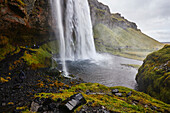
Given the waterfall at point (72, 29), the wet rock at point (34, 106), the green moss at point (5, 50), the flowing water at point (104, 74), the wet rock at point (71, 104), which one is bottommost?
the flowing water at point (104, 74)

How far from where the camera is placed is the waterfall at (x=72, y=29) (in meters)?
29.1

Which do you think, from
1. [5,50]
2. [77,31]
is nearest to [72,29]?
[77,31]

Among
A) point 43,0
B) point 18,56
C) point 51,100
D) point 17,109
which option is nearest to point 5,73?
point 18,56

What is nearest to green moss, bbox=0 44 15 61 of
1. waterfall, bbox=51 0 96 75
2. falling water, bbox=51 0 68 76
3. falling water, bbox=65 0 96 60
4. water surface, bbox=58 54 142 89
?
water surface, bbox=58 54 142 89

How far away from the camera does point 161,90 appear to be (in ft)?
30.0

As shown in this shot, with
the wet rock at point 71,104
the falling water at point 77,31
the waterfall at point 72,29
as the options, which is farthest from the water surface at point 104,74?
the falling water at point 77,31

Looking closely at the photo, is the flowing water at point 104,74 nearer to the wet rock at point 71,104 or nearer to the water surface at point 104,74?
the water surface at point 104,74

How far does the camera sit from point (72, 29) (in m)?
34.8

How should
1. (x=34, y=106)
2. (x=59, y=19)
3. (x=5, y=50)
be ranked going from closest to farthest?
(x=34, y=106), (x=5, y=50), (x=59, y=19)

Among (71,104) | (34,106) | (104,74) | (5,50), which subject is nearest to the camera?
(71,104)

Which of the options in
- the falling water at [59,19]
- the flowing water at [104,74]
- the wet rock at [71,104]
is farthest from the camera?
the falling water at [59,19]

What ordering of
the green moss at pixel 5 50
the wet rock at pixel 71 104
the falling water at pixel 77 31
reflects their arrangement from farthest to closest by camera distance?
the falling water at pixel 77 31, the green moss at pixel 5 50, the wet rock at pixel 71 104

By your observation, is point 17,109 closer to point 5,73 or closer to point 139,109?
point 5,73

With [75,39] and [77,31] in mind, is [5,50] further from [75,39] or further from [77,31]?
[77,31]
